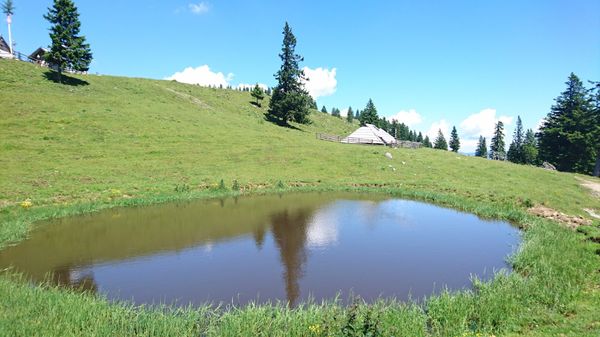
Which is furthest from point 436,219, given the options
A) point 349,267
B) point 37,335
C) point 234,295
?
point 37,335

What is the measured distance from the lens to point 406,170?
46.2 meters

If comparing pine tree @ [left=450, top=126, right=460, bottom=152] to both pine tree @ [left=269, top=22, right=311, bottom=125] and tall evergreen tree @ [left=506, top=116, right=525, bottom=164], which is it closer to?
tall evergreen tree @ [left=506, top=116, right=525, bottom=164]

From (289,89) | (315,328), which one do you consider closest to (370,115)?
(289,89)

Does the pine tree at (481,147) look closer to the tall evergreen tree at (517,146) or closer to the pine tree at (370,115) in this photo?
the tall evergreen tree at (517,146)

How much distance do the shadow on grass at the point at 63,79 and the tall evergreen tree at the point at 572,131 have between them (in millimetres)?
91975

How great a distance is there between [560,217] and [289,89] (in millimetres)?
60399

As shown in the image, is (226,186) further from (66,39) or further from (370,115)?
(370,115)

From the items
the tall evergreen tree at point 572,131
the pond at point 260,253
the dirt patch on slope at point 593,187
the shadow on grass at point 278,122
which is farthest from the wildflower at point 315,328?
the tall evergreen tree at point 572,131

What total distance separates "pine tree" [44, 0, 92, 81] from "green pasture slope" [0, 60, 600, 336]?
422cm

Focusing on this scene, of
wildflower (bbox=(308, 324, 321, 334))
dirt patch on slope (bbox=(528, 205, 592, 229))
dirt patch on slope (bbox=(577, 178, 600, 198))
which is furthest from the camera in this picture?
dirt patch on slope (bbox=(577, 178, 600, 198))

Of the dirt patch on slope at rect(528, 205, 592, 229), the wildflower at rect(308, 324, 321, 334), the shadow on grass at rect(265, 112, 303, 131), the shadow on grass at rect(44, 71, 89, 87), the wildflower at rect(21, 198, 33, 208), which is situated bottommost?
the wildflower at rect(21, 198, 33, 208)

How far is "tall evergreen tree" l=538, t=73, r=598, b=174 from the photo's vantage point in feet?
219

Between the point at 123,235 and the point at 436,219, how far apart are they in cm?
2121

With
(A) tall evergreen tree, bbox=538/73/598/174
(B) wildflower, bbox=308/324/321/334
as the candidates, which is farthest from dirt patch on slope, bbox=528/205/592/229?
(A) tall evergreen tree, bbox=538/73/598/174
